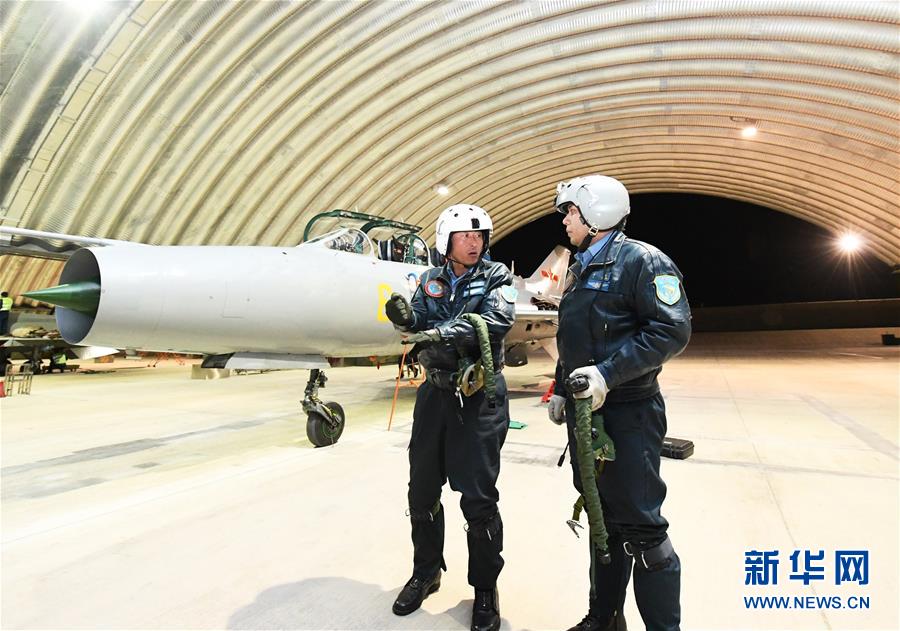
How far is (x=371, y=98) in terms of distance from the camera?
13.5 m

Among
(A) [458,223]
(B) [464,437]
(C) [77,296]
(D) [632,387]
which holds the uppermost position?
(A) [458,223]

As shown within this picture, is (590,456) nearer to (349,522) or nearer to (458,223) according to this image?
(458,223)

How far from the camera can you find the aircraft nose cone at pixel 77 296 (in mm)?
3557

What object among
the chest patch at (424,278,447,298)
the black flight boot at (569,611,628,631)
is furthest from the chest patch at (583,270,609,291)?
the black flight boot at (569,611,628,631)

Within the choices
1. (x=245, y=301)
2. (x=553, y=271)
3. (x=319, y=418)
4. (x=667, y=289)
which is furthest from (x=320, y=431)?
(x=553, y=271)

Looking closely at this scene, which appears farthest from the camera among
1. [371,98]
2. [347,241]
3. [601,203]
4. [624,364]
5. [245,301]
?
[371,98]

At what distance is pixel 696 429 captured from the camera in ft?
19.0

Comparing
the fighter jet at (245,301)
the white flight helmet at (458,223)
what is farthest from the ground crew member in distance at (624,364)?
the fighter jet at (245,301)

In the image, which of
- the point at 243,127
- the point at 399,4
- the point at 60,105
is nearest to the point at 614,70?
the point at 399,4

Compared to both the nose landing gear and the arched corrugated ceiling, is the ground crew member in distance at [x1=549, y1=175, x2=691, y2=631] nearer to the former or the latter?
the nose landing gear

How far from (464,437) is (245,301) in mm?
2860

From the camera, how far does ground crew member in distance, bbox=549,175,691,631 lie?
5.98 ft

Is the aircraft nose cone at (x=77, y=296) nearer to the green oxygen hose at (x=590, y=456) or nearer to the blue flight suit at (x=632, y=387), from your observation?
the blue flight suit at (x=632, y=387)

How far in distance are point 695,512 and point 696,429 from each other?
9.37 ft
